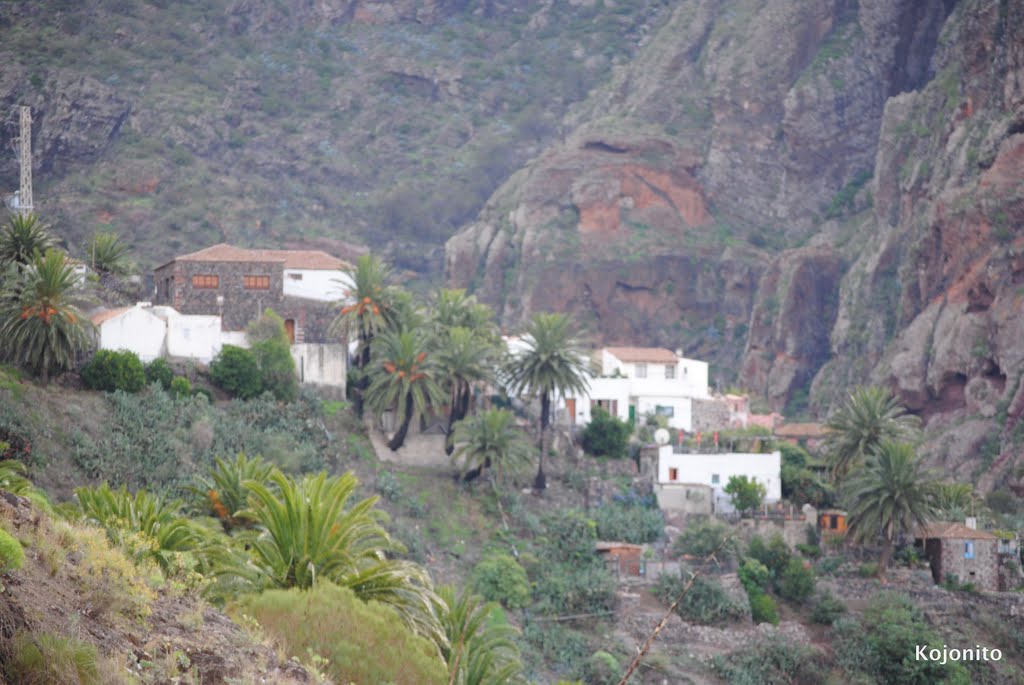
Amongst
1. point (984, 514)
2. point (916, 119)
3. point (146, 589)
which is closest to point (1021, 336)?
point (984, 514)

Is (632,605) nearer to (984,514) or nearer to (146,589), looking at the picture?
(984,514)

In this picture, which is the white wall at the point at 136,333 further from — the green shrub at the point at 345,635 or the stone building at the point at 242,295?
the green shrub at the point at 345,635

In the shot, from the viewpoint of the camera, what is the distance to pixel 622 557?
62.0 metres

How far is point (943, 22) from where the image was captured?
146m

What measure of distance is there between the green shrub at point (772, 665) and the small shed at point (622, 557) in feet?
23.0

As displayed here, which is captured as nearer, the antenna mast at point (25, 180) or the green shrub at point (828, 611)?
the green shrub at point (828, 611)

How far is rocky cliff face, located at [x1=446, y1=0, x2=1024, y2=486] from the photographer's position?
98625mm

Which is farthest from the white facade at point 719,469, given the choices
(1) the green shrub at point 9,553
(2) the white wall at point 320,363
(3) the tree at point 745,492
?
(1) the green shrub at point 9,553

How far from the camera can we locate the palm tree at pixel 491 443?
63188 mm

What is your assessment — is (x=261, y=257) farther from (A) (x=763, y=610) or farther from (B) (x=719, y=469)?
(A) (x=763, y=610)

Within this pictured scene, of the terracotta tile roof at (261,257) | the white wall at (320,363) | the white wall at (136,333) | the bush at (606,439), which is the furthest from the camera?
the bush at (606,439)

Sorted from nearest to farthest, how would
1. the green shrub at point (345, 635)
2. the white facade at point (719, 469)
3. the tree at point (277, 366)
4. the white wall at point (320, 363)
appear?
the green shrub at point (345, 635), the tree at point (277, 366), the white wall at point (320, 363), the white facade at point (719, 469)

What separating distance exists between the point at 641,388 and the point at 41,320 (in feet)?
117

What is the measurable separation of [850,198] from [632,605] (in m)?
87.5
